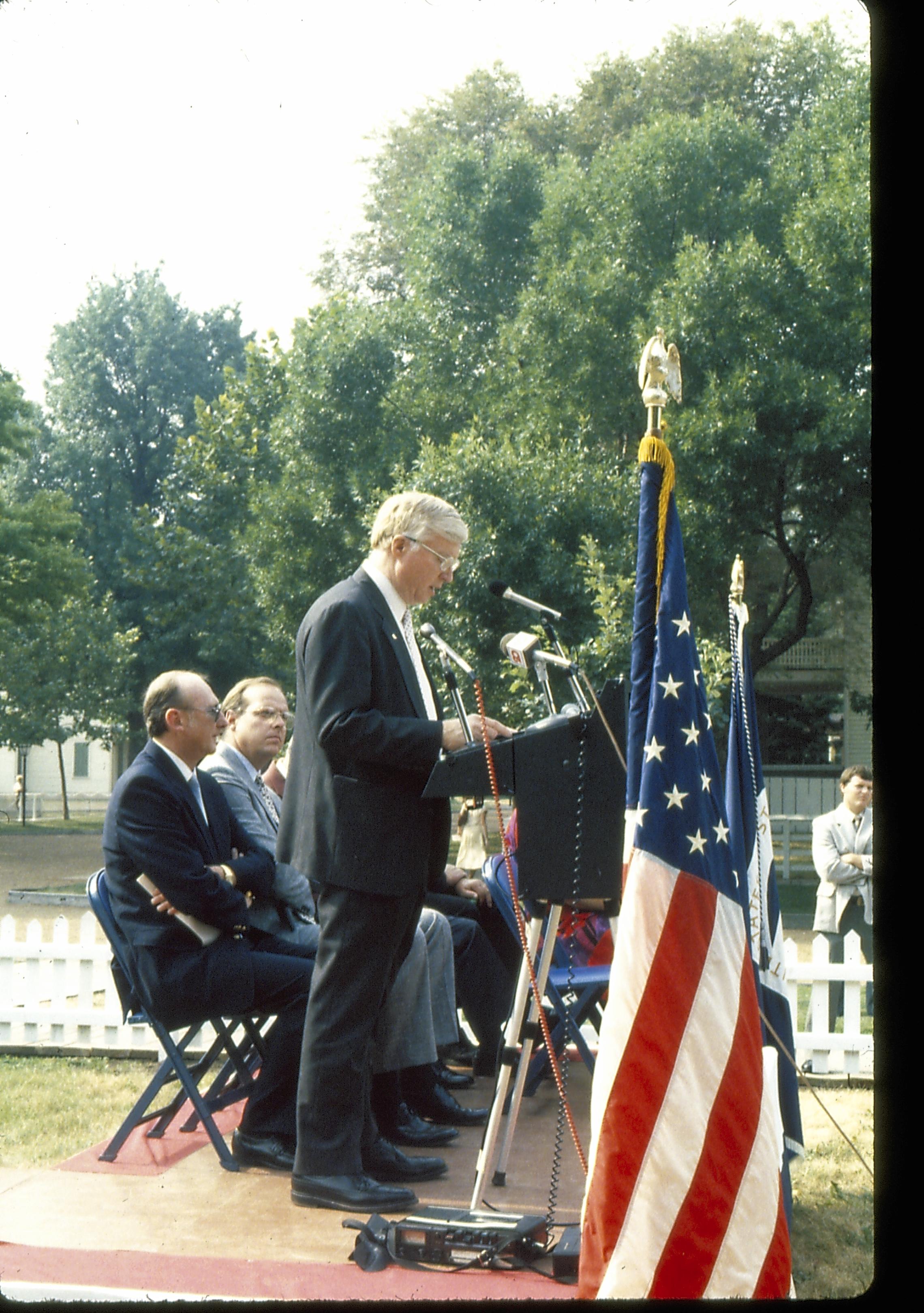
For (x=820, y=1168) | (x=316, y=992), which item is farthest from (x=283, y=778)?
(x=820, y=1168)

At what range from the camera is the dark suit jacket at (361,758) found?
3.60m

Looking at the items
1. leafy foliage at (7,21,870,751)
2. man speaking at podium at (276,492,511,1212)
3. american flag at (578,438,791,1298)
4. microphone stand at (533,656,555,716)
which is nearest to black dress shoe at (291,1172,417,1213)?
man speaking at podium at (276,492,511,1212)

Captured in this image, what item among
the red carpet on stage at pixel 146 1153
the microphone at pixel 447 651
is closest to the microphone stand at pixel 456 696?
the microphone at pixel 447 651

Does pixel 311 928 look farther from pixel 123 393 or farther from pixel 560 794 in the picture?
pixel 123 393

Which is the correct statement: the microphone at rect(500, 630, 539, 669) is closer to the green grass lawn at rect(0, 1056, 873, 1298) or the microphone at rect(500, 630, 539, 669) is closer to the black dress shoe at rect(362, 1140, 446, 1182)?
the black dress shoe at rect(362, 1140, 446, 1182)

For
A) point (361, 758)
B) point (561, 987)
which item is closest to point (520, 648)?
point (361, 758)

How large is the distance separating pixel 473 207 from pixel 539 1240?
49.5 ft

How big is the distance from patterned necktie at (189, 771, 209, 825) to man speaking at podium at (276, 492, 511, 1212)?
0.77 metres

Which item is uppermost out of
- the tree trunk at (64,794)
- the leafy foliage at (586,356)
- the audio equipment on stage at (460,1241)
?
the leafy foliage at (586,356)

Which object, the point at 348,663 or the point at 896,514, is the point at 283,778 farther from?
the point at 896,514

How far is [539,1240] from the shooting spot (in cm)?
327

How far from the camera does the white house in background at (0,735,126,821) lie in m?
32.8

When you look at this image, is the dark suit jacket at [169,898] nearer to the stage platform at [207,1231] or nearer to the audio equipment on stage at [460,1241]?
the stage platform at [207,1231]

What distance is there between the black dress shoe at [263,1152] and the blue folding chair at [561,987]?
3.34 feet
